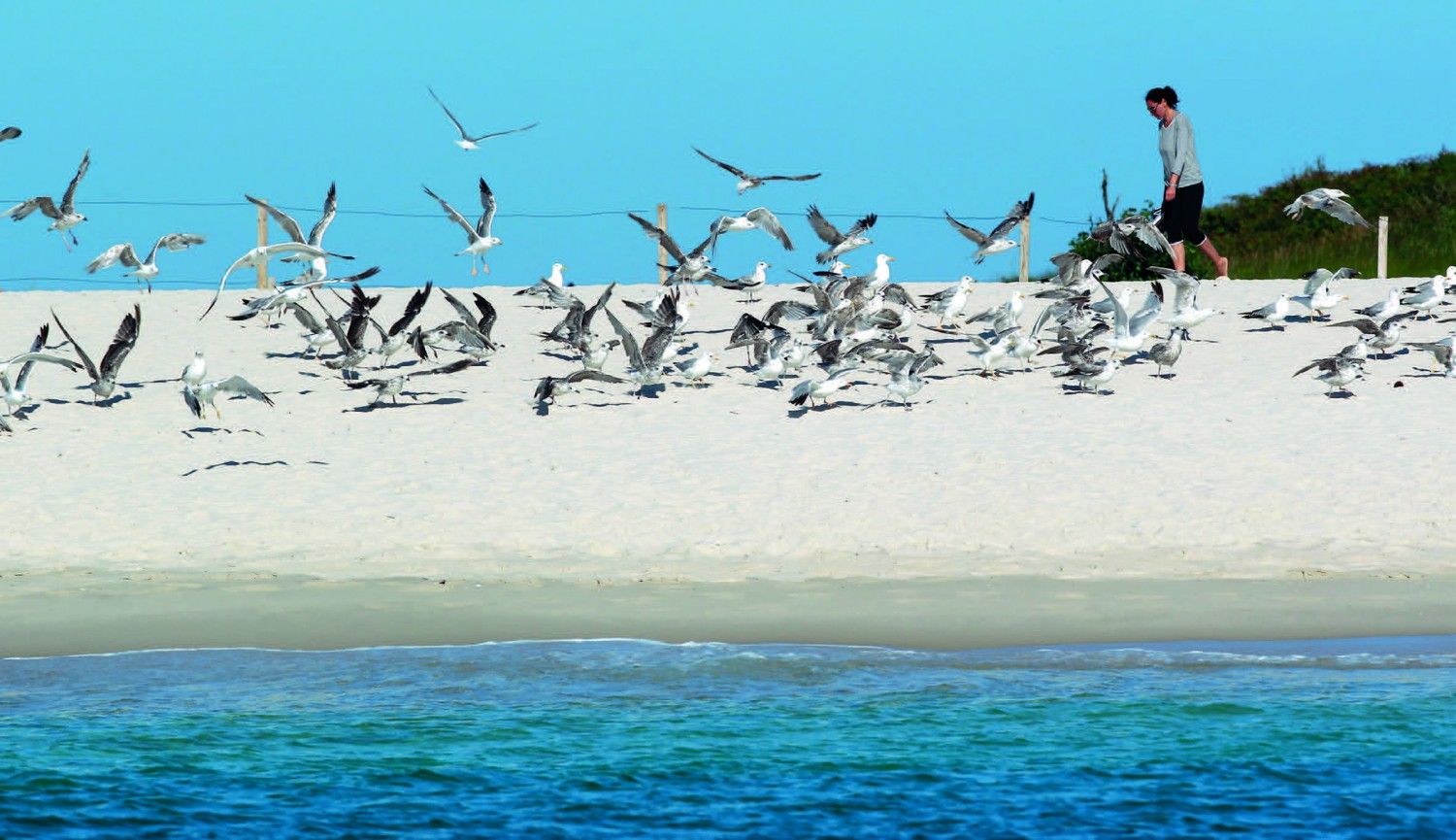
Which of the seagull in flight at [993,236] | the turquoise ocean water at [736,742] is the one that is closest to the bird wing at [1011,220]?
the seagull in flight at [993,236]

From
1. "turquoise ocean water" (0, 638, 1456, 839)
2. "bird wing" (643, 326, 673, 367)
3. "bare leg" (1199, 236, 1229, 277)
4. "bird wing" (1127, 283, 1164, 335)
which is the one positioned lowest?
"turquoise ocean water" (0, 638, 1456, 839)

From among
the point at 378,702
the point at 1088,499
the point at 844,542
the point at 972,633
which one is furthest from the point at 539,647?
the point at 1088,499

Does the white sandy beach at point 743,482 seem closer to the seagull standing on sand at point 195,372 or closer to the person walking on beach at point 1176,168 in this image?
the seagull standing on sand at point 195,372

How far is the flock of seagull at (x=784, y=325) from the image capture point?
1992cm

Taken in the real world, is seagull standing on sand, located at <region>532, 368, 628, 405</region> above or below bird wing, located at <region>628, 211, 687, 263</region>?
below

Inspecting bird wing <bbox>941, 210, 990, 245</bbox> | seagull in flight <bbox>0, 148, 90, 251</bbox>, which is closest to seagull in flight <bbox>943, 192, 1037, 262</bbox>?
bird wing <bbox>941, 210, 990, 245</bbox>

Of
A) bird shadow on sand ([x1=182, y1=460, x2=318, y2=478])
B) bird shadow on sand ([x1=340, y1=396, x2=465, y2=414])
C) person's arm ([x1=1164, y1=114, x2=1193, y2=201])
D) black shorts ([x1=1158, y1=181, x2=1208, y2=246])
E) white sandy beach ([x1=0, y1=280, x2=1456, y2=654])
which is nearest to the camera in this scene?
white sandy beach ([x1=0, y1=280, x2=1456, y2=654])

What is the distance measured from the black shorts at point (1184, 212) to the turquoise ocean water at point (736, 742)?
11.3 m

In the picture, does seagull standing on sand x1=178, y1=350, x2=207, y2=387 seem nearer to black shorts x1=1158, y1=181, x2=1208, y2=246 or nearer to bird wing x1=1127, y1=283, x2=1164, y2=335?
bird wing x1=1127, y1=283, x2=1164, y2=335

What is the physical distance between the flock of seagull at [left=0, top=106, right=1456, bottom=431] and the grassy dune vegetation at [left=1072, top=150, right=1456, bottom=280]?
5.70 m

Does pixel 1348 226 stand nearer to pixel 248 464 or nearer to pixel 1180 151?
pixel 1180 151

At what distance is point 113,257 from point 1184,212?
42.9 ft

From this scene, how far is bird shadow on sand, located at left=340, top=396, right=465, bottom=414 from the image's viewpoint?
19703mm

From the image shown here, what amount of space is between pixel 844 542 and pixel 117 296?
601 inches
